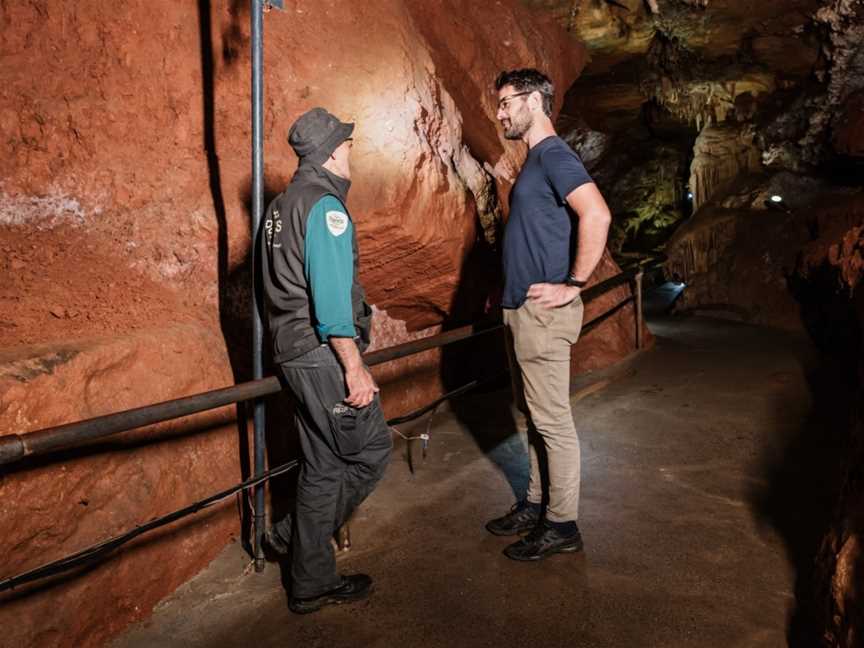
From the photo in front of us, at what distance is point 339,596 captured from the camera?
2760 mm

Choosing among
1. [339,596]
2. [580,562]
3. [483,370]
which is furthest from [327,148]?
[483,370]

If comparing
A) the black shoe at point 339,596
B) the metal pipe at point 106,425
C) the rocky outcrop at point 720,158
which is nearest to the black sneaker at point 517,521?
the black shoe at point 339,596

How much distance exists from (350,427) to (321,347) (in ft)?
1.14

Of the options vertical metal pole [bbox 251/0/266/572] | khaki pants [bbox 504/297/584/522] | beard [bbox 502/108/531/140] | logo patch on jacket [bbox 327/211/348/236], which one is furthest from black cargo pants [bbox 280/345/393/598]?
beard [bbox 502/108/531/140]

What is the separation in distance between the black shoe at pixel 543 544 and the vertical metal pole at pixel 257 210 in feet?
3.88

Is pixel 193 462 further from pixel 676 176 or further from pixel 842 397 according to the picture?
pixel 676 176

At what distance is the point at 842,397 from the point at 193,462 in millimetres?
4972

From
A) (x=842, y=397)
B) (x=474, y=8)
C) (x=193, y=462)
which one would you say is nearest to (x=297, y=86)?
(x=193, y=462)

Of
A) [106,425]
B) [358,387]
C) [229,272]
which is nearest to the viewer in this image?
[106,425]

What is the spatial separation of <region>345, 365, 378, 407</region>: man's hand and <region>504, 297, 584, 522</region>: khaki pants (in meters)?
0.82

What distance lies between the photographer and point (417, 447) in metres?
4.82

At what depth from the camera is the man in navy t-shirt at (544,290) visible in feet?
9.55

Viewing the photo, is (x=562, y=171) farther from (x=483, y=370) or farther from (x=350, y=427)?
(x=483, y=370)

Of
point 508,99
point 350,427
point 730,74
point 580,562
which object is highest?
point 730,74
